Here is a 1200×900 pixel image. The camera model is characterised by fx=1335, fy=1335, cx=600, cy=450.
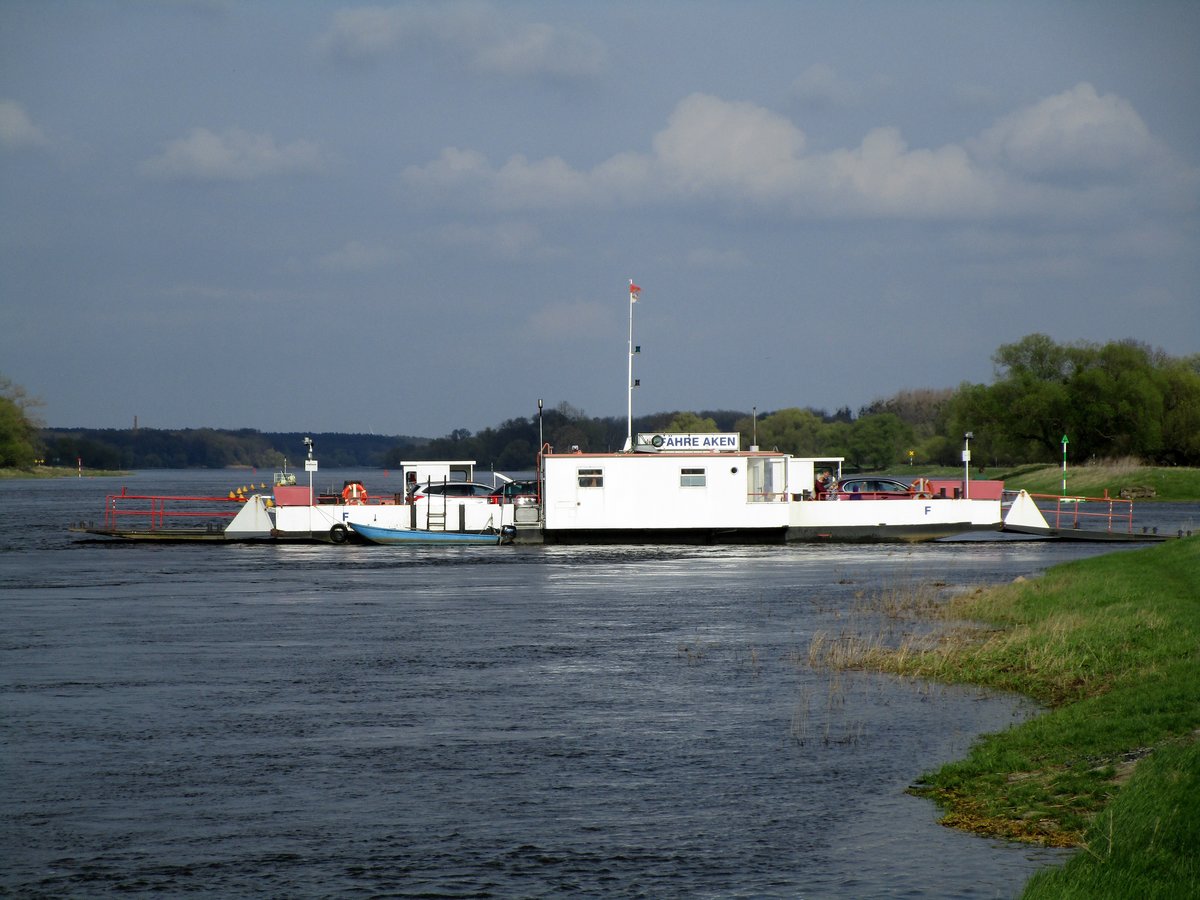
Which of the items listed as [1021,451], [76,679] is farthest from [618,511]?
[1021,451]

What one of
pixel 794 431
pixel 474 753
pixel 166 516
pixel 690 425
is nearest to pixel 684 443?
pixel 474 753

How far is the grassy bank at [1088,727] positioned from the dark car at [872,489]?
25.5 meters

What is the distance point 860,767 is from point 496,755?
4203mm

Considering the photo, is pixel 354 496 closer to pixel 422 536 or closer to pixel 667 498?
pixel 422 536

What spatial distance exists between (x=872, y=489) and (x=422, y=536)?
720 inches

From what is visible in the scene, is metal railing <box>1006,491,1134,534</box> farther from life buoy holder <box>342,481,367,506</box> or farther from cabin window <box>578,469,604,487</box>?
life buoy holder <box>342,481,367,506</box>

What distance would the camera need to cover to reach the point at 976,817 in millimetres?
12352

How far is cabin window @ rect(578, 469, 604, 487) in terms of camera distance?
49.6m

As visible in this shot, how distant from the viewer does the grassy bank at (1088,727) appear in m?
10.2

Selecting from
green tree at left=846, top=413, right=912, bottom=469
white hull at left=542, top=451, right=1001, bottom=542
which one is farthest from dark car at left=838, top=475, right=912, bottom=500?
green tree at left=846, top=413, right=912, bottom=469

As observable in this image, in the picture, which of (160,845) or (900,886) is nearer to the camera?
(900,886)

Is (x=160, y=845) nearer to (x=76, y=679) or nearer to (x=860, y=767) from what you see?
(x=860, y=767)

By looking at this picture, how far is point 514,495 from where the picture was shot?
5409 centimetres

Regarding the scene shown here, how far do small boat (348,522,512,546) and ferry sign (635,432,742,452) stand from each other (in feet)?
21.3
